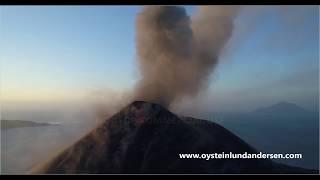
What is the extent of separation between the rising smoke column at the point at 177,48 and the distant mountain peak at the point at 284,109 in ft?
1.88

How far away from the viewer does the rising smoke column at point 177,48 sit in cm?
381

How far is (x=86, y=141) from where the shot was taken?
384cm

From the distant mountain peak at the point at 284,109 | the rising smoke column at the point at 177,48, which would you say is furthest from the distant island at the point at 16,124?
the distant mountain peak at the point at 284,109

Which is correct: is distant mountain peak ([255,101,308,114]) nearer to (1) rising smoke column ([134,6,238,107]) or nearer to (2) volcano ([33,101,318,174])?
(2) volcano ([33,101,318,174])

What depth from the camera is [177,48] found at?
3816 mm

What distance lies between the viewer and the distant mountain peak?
376 cm

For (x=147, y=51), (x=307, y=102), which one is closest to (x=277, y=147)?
(x=307, y=102)

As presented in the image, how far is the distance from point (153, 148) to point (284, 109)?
117 cm

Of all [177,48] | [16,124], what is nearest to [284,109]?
[177,48]

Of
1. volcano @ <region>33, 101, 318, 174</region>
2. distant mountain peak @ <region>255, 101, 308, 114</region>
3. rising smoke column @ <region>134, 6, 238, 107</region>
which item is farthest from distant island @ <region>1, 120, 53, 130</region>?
distant mountain peak @ <region>255, 101, 308, 114</region>

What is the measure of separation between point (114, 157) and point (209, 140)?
84 centimetres

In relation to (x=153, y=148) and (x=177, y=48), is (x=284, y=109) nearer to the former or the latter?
(x=177, y=48)
